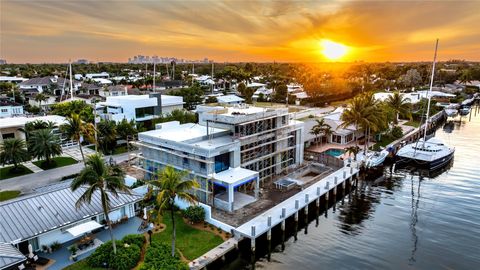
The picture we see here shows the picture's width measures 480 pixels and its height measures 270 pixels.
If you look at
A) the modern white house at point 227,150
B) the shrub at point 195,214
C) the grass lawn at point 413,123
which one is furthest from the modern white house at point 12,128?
the grass lawn at point 413,123

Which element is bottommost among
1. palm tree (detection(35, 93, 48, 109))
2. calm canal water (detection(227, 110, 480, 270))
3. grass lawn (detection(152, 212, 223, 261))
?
calm canal water (detection(227, 110, 480, 270))

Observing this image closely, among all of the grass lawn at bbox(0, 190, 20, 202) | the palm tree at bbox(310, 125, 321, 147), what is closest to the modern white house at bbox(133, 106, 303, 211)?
the palm tree at bbox(310, 125, 321, 147)

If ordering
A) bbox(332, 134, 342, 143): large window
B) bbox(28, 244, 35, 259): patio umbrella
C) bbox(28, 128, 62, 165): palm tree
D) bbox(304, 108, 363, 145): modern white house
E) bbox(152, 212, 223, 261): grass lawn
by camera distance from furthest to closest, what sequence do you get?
bbox(332, 134, 342, 143): large window < bbox(304, 108, 363, 145): modern white house < bbox(28, 128, 62, 165): palm tree < bbox(152, 212, 223, 261): grass lawn < bbox(28, 244, 35, 259): patio umbrella

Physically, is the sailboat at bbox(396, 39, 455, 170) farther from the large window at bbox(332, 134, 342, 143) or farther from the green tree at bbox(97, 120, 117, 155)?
the green tree at bbox(97, 120, 117, 155)

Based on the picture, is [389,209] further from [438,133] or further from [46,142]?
[438,133]

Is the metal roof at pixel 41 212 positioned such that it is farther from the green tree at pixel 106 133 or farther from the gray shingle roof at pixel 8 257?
the green tree at pixel 106 133

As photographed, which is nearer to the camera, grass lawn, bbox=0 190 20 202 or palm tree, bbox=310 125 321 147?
grass lawn, bbox=0 190 20 202
